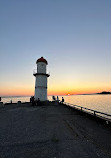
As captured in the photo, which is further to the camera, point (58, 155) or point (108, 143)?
point (108, 143)

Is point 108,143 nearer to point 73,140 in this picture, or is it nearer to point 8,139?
point 73,140

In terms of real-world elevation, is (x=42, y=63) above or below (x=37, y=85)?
above

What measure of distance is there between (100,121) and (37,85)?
19.0 metres

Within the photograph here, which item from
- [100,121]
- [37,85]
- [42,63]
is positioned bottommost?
[100,121]

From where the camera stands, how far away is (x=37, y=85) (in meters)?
25.3

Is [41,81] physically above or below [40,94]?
above

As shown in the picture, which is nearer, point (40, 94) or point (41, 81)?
point (40, 94)

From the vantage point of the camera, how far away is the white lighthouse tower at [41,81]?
25094mm

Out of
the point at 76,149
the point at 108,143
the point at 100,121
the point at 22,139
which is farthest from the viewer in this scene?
the point at 100,121

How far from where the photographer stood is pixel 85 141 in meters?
5.11

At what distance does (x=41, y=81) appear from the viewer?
25406 mm

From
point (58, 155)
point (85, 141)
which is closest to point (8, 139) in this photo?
point (58, 155)

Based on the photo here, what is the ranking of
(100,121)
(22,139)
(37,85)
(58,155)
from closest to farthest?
(58,155), (22,139), (100,121), (37,85)

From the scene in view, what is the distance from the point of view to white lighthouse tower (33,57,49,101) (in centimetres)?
2509
